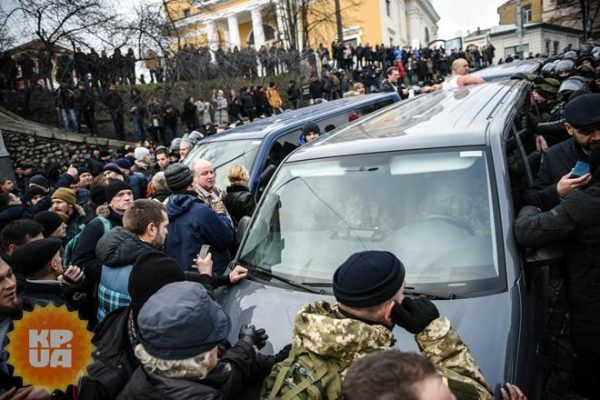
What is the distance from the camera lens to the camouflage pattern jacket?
1710 mm

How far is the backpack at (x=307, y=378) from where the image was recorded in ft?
5.55

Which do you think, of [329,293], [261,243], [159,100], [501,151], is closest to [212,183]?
[261,243]

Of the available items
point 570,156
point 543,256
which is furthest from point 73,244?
point 570,156

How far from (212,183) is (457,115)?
2460 millimetres

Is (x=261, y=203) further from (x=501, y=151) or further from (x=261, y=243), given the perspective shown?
(x=501, y=151)

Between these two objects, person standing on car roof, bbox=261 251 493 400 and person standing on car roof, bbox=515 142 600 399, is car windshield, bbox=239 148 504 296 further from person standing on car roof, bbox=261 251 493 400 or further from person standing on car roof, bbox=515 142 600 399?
person standing on car roof, bbox=261 251 493 400

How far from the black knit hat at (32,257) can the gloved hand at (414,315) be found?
2391 mm

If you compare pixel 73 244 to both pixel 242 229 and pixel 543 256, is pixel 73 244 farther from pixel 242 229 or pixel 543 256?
pixel 543 256

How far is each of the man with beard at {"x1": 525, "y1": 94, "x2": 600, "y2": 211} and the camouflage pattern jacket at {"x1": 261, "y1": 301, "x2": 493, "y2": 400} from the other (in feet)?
5.23

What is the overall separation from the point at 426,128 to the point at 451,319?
1531mm

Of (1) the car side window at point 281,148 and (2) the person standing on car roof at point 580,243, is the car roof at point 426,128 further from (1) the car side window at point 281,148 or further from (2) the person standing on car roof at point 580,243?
(1) the car side window at point 281,148

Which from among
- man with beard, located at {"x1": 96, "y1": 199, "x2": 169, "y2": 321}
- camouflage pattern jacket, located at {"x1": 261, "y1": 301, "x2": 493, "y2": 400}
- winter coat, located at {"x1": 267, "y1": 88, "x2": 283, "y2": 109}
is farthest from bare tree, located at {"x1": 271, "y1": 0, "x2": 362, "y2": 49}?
camouflage pattern jacket, located at {"x1": 261, "y1": 301, "x2": 493, "y2": 400}

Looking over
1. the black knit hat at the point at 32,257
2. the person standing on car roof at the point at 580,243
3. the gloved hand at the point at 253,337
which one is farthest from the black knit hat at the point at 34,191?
the person standing on car roof at the point at 580,243

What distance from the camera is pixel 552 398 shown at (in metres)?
3.05
